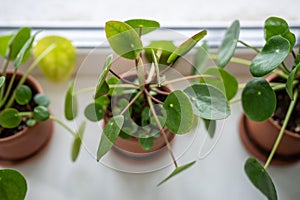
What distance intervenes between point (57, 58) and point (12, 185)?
37 centimetres

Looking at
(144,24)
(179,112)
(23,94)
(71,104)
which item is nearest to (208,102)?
(179,112)

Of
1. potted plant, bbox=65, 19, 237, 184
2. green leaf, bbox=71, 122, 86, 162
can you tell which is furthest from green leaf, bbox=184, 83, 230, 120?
green leaf, bbox=71, 122, 86, 162

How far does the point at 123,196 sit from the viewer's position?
932 millimetres

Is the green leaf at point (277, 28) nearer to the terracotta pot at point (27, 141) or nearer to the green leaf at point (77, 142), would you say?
the green leaf at point (77, 142)

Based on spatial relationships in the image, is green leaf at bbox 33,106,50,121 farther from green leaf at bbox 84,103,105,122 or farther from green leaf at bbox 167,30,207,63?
green leaf at bbox 167,30,207,63

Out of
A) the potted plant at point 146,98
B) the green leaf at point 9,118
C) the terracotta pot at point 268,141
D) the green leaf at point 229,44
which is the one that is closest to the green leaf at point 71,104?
the potted plant at point 146,98

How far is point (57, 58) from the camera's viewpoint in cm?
97

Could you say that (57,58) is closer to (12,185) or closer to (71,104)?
(71,104)

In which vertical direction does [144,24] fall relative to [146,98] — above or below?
above

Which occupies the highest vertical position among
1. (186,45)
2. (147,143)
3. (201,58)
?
(186,45)

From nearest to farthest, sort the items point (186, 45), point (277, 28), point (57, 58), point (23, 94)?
point (186, 45) → point (277, 28) → point (23, 94) → point (57, 58)

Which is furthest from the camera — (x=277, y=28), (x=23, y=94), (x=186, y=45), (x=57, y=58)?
(x=57, y=58)

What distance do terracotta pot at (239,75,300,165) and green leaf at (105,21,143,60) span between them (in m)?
0.38

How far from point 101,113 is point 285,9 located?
61cm
